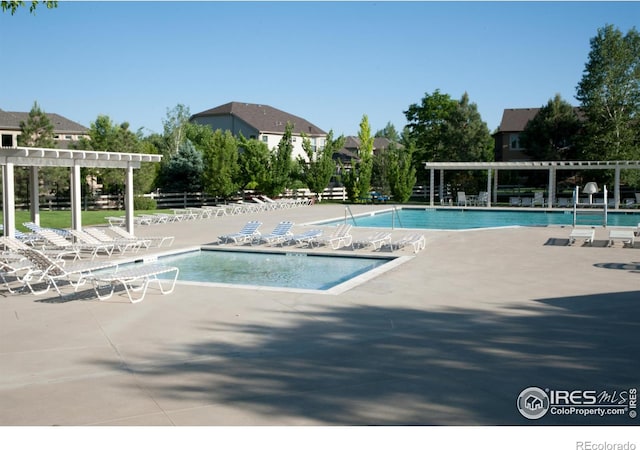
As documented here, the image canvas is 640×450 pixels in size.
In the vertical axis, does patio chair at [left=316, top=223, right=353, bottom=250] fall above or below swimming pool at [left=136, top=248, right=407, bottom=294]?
above

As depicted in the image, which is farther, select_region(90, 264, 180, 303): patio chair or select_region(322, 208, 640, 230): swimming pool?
select_region(322, 208, 640, 230): swimming pool

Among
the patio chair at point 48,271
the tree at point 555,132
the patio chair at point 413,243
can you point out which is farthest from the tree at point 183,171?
the patio chair at point 48,271

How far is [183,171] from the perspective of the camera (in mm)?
36812

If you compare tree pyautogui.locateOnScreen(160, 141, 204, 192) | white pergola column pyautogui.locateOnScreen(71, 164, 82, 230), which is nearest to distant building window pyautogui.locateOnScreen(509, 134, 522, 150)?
tree pyautogui.locateOnScreen(160, 141, 204, 192)

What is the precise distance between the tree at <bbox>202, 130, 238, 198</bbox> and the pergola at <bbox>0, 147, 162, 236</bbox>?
14.9 metres

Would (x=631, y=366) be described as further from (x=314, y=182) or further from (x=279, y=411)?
(x=314, y=182)

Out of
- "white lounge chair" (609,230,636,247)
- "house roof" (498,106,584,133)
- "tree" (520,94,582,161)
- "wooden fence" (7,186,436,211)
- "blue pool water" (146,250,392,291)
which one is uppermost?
"house roof" (498,106,584,133)

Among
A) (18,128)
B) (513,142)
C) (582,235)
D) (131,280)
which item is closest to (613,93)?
(513,142)

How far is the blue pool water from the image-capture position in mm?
12781

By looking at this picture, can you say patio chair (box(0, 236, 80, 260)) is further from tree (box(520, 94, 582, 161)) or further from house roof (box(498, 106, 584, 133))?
house roof (box(498, 106, 584, 133))

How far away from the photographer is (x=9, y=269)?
11867 mm

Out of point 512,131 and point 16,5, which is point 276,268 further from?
point 512,131

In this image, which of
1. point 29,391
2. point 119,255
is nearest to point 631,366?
point 29,391

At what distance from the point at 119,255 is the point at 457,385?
37.2 ft
